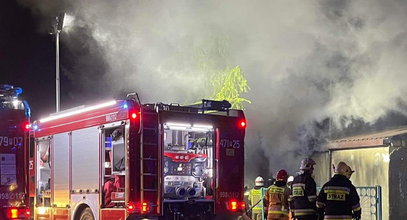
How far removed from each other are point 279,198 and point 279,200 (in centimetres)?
3

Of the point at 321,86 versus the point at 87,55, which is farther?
the point at 87,55

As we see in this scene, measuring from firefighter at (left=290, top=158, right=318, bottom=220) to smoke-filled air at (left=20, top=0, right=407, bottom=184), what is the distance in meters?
6.48

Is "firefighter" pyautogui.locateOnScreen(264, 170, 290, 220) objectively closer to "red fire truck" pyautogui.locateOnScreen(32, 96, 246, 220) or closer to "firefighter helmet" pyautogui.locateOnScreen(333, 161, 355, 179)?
"red fire truck" pyautogui.locateOnScreen(32, 96, 246, 220)

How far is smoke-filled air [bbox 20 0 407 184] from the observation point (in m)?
14.4

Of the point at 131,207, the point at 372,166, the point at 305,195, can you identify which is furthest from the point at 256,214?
the point at 305,195

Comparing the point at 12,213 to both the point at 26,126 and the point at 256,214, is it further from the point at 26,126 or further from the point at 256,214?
the point at 256,214

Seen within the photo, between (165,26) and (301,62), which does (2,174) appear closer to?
(301,62)

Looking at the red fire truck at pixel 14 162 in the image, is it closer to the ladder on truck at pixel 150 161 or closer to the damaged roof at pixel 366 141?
the ladder on truck at pixel 150 161

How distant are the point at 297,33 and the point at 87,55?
8515mm

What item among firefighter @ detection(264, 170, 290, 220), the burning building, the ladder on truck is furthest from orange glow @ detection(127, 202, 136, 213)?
the burning building

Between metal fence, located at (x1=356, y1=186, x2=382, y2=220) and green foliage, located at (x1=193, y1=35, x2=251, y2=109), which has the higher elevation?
green foliage, located at (x1=193, y1=35, x2=251, y2=109)

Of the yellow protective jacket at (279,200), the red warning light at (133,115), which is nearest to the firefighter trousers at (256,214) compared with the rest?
the yellow protective jacket at (279,200)

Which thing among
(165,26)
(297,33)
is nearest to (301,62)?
(297,33)

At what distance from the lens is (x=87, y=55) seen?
21.5 m
